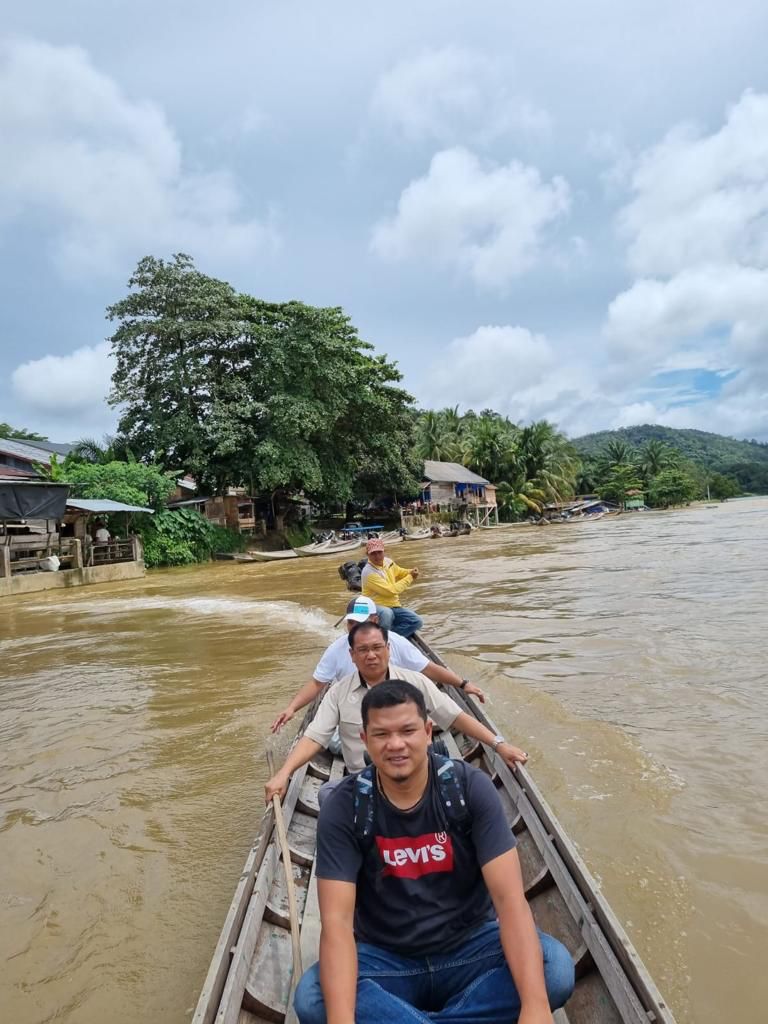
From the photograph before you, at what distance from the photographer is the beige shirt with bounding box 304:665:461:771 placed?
3.39m

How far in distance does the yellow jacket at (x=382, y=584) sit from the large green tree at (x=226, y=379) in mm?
18621

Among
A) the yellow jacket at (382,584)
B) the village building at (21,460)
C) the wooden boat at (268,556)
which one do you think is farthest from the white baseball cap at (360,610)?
the village building at (21,460)

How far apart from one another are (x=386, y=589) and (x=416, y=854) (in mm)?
4409

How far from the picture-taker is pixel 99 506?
67.8ft

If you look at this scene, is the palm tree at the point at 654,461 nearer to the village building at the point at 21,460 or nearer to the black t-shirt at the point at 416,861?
the village building at the point at 21,460

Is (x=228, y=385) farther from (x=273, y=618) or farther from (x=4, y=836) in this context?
(x=4, y=836)

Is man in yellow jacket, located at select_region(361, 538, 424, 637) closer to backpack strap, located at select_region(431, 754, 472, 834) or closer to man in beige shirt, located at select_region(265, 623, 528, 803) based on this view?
man in beige shirt, located at select_region(265, 623, 528, 803)

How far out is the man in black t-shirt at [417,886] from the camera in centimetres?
190

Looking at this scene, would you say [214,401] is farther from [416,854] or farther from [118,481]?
[416,854]

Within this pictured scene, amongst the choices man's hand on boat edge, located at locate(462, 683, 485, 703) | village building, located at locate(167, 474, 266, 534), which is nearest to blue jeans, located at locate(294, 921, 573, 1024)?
man's hand on boat edge, located at locate(462, 683, 485, 703)

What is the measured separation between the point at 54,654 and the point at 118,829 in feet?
22.6

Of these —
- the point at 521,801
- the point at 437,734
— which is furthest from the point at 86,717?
the point at 521,801

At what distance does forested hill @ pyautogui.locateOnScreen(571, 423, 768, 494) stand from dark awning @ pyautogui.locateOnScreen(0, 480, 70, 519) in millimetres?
79892

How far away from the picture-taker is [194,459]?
2503cm
